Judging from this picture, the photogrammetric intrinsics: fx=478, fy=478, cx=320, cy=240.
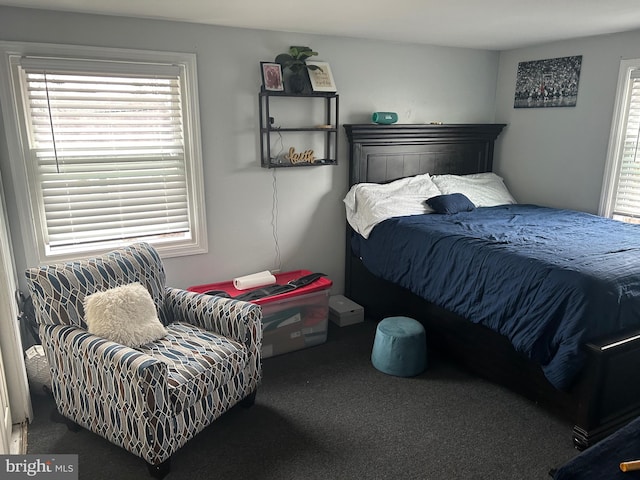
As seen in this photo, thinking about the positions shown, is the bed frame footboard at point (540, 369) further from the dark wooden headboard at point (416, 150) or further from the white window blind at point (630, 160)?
the white window blind at point (630, 160)

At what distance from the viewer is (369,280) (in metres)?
3.81

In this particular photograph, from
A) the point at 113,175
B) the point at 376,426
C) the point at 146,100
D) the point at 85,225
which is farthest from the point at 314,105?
the point at 376,426

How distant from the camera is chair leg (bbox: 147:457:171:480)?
2.05m

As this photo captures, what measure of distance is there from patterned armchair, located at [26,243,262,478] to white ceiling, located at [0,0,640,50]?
138 centimetres

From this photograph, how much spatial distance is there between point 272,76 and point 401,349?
79.7 inches

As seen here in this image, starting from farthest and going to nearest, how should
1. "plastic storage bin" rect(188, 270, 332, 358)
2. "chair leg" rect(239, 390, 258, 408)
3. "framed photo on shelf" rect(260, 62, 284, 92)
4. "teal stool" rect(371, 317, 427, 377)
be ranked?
"framed photo on shelf" rect(260, 62, 284, 92) < "plastic storage bin" rect(188, 270, 332, 358) < "teal stool" rect(371, 317, 427, 377) < "chair leg" rect(239, 390, 258, 408)

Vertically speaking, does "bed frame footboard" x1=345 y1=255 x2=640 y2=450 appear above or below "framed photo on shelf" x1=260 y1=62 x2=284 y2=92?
below

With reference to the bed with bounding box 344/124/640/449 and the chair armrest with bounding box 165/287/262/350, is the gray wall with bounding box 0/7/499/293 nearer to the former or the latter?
the bed with bounding box 344/124/640/449

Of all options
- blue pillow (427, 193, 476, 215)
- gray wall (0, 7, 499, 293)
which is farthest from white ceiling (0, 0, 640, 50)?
blue pillow (427, 193, 476, 215)

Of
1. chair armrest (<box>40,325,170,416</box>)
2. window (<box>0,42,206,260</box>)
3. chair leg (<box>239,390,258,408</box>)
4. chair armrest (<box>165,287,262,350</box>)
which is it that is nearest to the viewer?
chair armrest (<box>40,325,170,416</box>)

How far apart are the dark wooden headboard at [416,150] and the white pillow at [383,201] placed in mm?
142

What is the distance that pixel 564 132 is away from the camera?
3.95 meters

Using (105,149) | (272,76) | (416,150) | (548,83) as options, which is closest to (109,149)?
(105,149)

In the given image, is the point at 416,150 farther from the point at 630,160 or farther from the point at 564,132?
the point at 630,160
